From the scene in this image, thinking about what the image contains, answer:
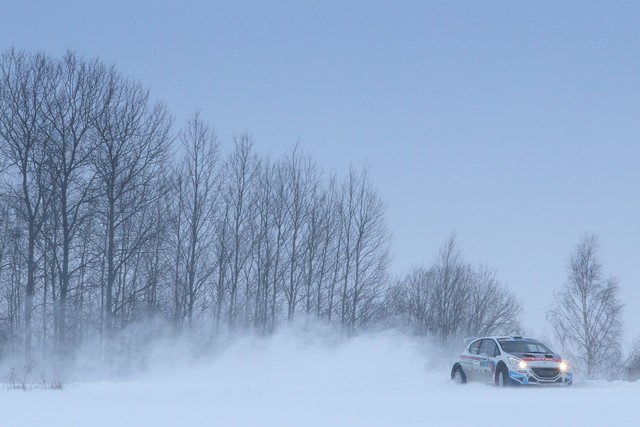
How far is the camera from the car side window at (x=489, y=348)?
986 inches

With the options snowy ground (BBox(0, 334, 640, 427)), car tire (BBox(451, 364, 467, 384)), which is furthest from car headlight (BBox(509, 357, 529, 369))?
car tire (BBox(451, 364, 467, 384))

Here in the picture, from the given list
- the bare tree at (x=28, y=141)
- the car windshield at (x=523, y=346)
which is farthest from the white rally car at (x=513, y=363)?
the bare tree at (x=28, y=141)

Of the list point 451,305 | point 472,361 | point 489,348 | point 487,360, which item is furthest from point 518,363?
point 451,305

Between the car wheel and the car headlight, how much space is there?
0.27 m

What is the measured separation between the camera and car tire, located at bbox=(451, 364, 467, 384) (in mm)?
26719

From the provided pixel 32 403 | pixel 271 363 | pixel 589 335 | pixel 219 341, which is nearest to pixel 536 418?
pixel 32 403

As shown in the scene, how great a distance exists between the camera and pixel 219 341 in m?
46.6

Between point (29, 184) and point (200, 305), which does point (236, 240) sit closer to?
point (200, 305)

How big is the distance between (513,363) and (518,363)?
137 mm

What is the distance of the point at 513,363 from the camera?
942 inches

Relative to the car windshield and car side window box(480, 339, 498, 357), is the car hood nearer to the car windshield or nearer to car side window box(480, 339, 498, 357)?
the car windshield

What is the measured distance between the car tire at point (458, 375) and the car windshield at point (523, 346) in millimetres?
2091

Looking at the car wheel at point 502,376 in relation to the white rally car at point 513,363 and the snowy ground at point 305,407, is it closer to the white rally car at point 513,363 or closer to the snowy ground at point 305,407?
the white rally car at point 513,363

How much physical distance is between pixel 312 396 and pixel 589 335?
43.5 metres
